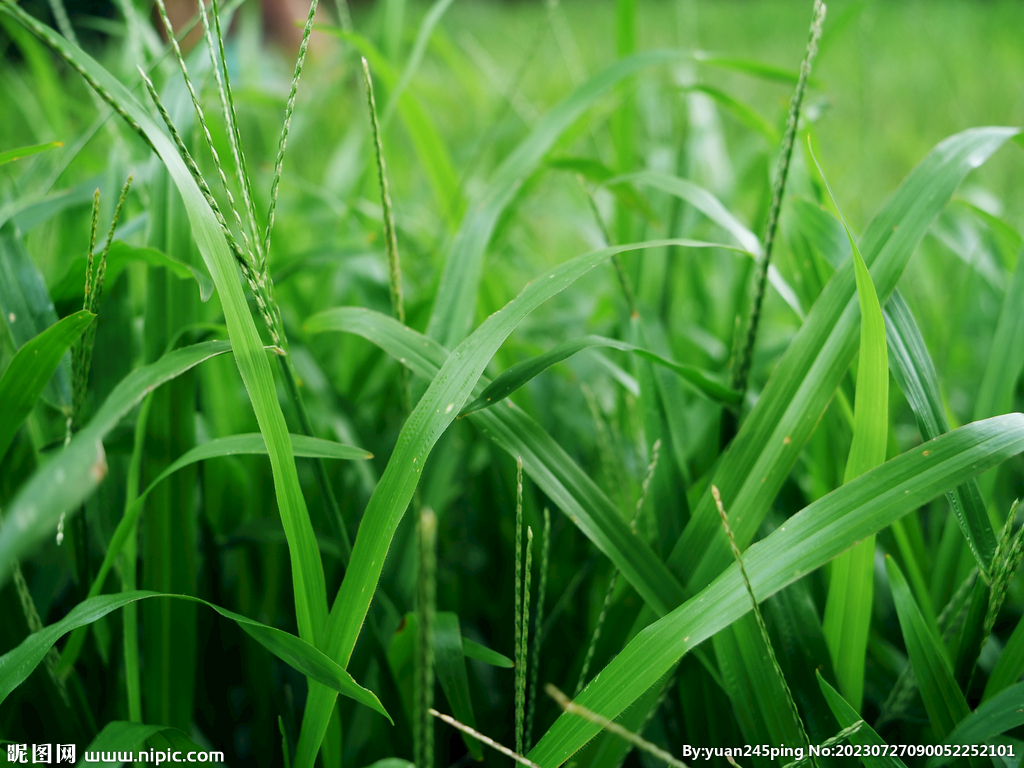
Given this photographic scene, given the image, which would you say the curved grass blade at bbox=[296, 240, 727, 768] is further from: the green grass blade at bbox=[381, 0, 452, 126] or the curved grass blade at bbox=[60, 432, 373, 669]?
the green grass blade at bbox=[381, 0, 452, 126]

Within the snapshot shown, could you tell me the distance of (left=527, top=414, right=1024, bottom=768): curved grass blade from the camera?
0.26 meters

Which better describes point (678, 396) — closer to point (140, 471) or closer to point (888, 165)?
point (140, 471)

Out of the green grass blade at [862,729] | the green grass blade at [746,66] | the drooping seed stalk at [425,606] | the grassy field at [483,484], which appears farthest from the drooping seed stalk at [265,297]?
the green grass blade at [746,66]

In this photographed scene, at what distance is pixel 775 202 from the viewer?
1.11ft

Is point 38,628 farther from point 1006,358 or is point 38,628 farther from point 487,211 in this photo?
point 1006,358

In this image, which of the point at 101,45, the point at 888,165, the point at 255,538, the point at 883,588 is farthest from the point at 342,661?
the point at 101,45

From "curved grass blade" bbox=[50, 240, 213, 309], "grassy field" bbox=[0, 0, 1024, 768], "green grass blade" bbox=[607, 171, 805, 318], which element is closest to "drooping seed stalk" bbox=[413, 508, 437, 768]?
"grassy field" bbox=[0, 0, 1024, 768]

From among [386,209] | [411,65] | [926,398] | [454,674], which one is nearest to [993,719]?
[926,398]

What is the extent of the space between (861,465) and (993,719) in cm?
12

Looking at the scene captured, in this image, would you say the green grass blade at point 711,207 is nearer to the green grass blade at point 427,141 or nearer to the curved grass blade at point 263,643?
the green grass blade at point 427,141

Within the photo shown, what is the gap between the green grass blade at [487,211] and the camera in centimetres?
40

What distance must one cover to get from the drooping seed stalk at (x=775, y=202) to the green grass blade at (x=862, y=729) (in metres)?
0.17

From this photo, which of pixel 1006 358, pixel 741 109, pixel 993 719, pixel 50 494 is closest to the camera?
pixel 50 494

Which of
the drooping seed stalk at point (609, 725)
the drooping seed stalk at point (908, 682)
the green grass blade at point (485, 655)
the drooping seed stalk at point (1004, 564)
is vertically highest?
the drooping seed stalk at point (1004, 564)
